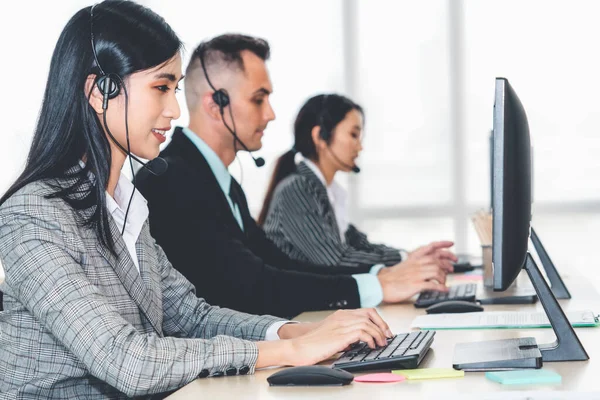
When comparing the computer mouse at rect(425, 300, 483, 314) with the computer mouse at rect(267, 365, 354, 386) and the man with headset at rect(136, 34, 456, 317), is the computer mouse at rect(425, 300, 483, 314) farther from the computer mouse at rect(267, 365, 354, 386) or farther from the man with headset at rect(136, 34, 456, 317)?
the computer mouse at rect(267, 365, 354, 386)

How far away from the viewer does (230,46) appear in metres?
2.65

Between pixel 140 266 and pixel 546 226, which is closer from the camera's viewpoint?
pixel 140 266

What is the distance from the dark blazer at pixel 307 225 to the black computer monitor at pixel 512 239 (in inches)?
66.3

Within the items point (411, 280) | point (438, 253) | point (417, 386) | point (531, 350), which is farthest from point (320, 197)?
point (417, 386)

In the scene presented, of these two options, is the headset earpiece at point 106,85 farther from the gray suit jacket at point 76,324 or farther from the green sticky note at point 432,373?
the green sticky note at point 432,373

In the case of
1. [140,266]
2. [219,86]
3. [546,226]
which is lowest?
[546,226]

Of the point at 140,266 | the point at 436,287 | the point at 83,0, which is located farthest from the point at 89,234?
the point at 83,0

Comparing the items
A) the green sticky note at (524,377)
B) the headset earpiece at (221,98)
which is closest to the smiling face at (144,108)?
the green sticky note at (524,377)

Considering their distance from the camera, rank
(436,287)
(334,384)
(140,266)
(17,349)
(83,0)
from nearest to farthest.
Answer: (334,384)
(17,349)
(140,266)
(436,287)
(83,0)

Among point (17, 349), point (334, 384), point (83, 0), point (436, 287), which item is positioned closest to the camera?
point (334, 384)

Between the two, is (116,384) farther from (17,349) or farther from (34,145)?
(34,145)

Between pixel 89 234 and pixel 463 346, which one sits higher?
pixel 89 234

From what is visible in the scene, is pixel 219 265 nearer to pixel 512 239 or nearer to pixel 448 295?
pixel 448 295

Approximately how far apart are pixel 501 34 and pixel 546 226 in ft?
4.28
